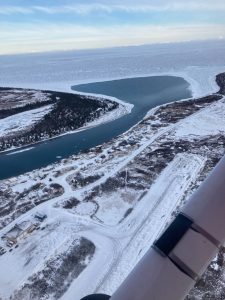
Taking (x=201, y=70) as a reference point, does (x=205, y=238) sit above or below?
above

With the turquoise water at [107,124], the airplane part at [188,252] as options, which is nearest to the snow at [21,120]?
the turquoise water at [107,124]

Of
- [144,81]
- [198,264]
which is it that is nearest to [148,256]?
[198,264]

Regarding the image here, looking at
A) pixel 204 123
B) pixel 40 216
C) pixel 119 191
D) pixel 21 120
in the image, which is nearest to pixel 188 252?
pixel 40 216

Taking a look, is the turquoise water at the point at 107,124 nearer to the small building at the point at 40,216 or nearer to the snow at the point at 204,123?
the snow at the point at 204,123

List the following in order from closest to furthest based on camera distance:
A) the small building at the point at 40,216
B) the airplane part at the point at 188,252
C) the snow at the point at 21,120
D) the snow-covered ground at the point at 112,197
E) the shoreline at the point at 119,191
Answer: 1. the airplane part at the point at 188,252
2. the snow-covered ground at the point at 112,197
3. the shoreline at the point at 119,191
4. the small building at the point at 40,216
5. the snow at the point at 21,120

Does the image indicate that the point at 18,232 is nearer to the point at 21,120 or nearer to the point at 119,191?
the point at 119,191

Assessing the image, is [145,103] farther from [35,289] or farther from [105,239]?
[35,289]
